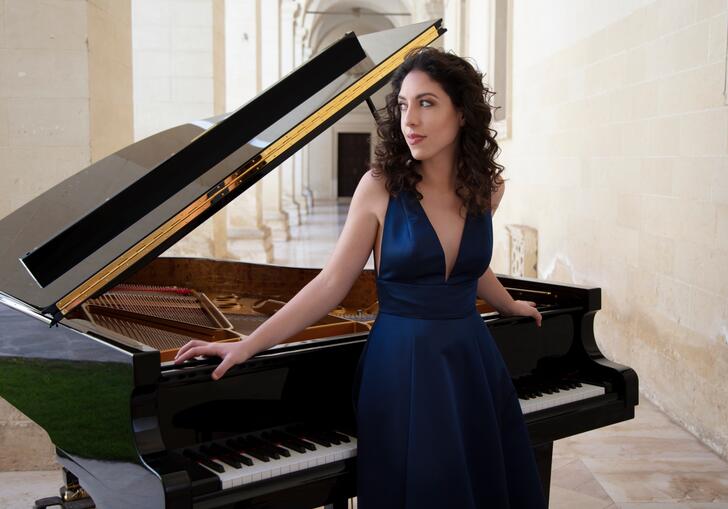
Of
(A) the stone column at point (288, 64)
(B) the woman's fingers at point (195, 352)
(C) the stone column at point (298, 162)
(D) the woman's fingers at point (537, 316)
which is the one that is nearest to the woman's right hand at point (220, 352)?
(B) the woman's fingers at point (195, 352)

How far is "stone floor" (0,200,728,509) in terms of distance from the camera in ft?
10.8

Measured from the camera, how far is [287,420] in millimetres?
1983

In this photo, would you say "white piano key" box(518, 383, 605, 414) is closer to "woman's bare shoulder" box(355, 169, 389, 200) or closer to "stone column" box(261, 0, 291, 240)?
"woman's bare shoulder" box(355, 169, 389, 200)

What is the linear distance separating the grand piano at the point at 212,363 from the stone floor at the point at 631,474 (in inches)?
32.0

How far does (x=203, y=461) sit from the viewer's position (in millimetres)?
1826

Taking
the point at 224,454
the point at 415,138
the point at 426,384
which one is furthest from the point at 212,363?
the point at 415,138

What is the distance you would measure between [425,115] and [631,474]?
231 centimetres

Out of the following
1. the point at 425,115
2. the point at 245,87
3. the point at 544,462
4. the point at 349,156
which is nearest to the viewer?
the point at 425,115

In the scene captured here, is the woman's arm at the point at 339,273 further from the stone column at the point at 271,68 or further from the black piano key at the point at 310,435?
the stone column at the point at 271,68

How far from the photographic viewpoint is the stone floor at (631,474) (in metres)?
3.30

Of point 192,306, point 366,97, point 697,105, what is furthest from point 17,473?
point 697,105

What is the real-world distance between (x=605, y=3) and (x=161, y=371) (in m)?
4.68

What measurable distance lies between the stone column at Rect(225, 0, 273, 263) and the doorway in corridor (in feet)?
64.0

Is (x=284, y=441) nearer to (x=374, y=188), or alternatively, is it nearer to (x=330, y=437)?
(x=330, y=437)
